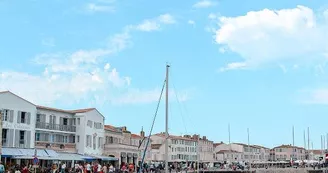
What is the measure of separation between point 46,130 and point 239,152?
113m

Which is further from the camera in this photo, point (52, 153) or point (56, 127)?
A: point (56, 127)

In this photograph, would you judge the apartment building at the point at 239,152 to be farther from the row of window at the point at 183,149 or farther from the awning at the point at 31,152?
the awning at the point at 31,152

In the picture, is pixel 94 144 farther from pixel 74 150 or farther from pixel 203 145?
Answer: pixel 203 145

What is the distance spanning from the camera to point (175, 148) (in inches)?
4941

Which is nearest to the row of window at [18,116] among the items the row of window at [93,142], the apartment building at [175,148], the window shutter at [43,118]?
the window shutter at [43,118]

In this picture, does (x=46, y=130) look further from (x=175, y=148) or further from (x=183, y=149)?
(x=183, y=149)

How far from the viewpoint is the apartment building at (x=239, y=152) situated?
157500 millimetres

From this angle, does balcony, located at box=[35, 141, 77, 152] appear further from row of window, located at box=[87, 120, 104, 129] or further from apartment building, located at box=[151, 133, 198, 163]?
apartment building, located at box=[151, 133, 198, 163]

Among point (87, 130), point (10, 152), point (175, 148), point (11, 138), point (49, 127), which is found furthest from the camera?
point (175, 148)

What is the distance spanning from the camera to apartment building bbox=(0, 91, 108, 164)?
183 ft

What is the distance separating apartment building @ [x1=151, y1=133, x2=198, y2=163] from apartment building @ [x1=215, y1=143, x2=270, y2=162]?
58.6ft

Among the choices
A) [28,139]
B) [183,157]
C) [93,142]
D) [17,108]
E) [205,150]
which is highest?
[17,108]

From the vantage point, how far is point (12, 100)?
56625 millimetres

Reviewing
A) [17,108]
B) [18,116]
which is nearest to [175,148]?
[18,116]
